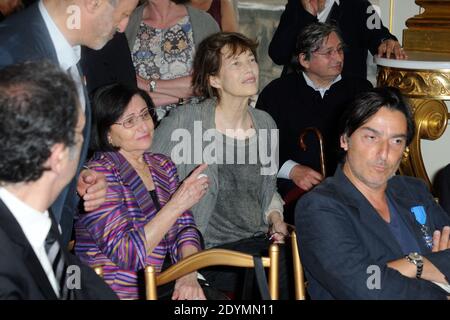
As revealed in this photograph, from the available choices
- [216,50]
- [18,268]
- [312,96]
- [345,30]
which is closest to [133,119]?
[216,50]

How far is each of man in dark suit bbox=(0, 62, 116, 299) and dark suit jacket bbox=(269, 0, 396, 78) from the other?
2.37 m

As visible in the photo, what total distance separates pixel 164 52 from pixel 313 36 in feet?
2.31

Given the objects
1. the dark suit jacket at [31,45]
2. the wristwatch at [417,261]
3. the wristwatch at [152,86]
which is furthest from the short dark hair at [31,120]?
the wristwatch at [152,86]

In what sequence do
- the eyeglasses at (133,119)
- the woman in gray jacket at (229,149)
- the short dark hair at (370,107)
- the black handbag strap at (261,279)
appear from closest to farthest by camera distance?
the black handbag strap at (261,279) < the short dark hair at (370,107) < the eyeglasses at (133,119) < the woman in gray jacket at (229,149)

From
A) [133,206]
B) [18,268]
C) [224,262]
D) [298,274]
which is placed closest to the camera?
[18,268]

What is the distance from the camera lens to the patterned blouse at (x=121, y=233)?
2.15 meters

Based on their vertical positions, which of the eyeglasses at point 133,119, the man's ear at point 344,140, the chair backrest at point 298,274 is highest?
the eyeglasses at point 133,119

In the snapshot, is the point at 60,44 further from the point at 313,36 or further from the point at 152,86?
the point at 313,36

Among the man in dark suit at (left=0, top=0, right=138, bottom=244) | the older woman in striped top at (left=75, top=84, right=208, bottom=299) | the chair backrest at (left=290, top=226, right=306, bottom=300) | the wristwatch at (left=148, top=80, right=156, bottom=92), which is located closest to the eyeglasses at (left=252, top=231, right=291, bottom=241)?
the older woman in striped top at (left=75, top=84, right=208, bottom=299)

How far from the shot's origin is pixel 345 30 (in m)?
3.79

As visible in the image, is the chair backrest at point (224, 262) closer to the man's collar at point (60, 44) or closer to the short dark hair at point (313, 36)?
the man's collar at point (60, 44)

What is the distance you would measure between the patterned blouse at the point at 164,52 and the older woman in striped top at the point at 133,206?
2.82ft
